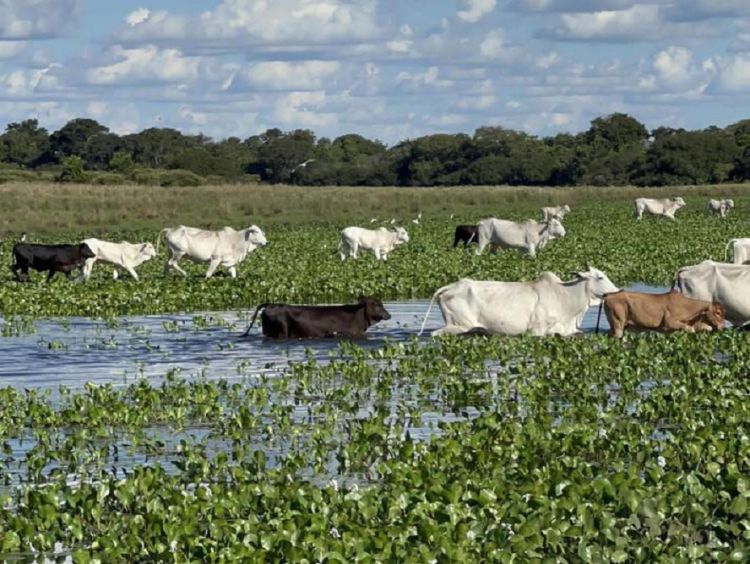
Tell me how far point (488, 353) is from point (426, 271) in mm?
11719

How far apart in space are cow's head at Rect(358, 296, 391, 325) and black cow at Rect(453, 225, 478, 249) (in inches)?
665

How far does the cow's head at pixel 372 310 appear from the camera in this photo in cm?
2029

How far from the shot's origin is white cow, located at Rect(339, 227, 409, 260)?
33.8 meters

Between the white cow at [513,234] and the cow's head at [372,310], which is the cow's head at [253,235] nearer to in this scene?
the white cow at [513,234]

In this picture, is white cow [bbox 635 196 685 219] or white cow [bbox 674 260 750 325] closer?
white cow [bbox 674 260 750 325]

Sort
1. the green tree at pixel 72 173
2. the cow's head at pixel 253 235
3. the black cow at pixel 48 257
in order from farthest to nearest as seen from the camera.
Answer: the green tree at pixel 72 173
the cow's head at pixel 253 235
the black cow at pixel 48 257

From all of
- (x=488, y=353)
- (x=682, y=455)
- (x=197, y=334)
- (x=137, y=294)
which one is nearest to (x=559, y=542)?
(x=682, y=455)

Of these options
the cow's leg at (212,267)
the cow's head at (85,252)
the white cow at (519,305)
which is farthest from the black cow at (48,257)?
the white cow at (519,305)

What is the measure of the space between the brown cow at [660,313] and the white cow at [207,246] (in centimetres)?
1101

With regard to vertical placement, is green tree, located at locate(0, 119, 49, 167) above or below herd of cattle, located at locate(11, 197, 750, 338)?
above

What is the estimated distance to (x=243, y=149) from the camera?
453 ft

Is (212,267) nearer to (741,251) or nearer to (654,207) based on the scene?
(741,251)

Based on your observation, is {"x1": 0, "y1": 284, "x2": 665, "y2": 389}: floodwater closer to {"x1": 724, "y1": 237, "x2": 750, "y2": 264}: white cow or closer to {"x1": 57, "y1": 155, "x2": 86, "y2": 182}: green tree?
{"x1": 724, "y1": 237, "x2": 750, "y2": 264}: white cow

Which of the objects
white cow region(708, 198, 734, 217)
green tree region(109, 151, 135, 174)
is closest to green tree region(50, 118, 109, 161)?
green tree region(109, 151, 135, 174)
